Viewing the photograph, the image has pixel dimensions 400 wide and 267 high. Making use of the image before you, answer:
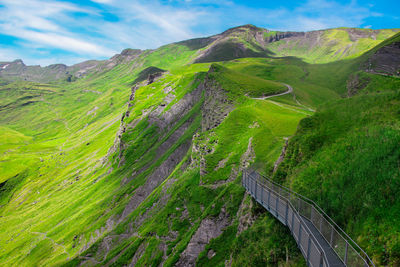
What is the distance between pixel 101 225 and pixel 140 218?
3502cm

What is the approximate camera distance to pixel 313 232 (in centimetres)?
1734

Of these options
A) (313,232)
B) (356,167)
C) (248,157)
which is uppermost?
(356,167)

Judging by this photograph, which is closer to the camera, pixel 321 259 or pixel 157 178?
pixel 321 259

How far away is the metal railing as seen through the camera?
13.8 meters

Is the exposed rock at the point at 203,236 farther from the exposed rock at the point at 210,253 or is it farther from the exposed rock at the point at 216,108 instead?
the exposed rock at the point at 216,108

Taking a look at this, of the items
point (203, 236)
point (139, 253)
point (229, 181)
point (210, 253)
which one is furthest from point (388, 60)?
point (139, 253)

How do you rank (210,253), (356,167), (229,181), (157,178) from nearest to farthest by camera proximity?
1. (356,167)
2. (210,253)
3. (229,181)
4. (157,178)

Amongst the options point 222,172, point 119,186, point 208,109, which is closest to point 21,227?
point 119,186

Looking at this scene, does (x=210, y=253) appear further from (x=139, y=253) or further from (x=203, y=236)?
(x=139, y=253)

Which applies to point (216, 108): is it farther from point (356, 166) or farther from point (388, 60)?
point (388, 60)

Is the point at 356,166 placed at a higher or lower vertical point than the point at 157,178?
higher

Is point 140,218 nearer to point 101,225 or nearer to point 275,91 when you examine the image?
point 101,225

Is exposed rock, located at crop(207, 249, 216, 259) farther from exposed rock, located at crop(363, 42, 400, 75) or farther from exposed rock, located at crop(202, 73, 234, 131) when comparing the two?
exposed rock, located at crop(363, 42, 400, 75)

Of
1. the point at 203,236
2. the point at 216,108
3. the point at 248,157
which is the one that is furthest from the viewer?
the point at 216,108
